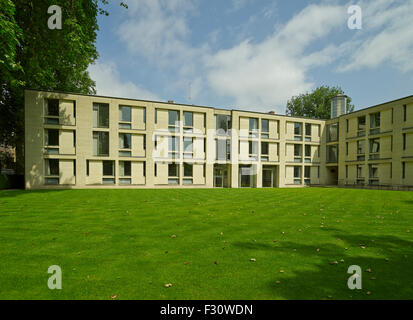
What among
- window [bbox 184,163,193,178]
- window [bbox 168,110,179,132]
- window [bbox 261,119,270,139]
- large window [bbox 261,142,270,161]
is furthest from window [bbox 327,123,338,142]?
window [bbox 168,110,179,132]

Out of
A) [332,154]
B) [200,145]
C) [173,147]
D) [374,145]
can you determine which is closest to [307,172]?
[332,154]

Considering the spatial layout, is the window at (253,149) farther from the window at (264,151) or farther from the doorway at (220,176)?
the doorway at (220,176)

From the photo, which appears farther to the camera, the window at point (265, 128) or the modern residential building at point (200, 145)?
the window at point (265, 128)

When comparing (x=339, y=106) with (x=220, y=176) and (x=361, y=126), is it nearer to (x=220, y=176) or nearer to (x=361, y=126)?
(x=361, y=126)

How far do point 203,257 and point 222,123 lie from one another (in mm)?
29739

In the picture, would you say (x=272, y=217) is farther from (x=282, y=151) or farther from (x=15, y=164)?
(x=15, y=164)

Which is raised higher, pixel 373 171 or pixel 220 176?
pixel 373 171

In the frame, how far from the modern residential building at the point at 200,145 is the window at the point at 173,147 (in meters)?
0.14

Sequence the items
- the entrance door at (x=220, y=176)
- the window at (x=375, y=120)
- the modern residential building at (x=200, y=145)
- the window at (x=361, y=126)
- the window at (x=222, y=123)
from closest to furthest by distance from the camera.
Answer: the modern residential building at (x=200, y=145)
the window at (x=375, y=120)
the window at (x=361, y=126)
the window at (x=222, y=123)
the entrance door at (x=220, y=176)

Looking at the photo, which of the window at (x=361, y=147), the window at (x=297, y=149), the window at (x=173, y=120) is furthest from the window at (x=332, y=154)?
the window at (x=173, y=120)

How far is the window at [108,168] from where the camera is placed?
2795cm

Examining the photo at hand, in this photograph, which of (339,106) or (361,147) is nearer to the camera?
(361,147)

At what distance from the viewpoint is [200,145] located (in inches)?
1261

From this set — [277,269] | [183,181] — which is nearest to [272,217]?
[277,269]
